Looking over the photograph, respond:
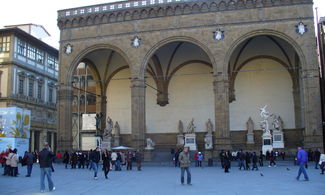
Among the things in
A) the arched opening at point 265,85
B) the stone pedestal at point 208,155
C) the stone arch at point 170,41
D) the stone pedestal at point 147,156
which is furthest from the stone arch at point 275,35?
the stone pedestal at point 147,156

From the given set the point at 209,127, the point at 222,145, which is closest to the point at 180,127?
the point at 209,127

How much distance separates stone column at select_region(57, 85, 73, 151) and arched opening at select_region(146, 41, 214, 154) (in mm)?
7171

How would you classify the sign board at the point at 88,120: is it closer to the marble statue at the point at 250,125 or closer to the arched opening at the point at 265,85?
the arched opening at the point at 265,85

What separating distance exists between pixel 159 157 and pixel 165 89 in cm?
703

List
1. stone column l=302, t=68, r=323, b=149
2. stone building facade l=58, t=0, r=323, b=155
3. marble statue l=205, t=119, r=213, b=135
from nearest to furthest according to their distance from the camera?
stone column l=302, t=68, r=323, b=149 < stone building facade l=58, t=0, r=323, b=155 < marble statue l=205, t=119, r=213, b=135

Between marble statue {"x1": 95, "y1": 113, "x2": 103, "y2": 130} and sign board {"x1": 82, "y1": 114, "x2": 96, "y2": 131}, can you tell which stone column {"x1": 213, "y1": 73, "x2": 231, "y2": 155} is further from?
sign board {"x1": 82, "y1": 114, "x2": 96, "y2": 131}

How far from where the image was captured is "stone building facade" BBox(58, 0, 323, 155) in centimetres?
2450

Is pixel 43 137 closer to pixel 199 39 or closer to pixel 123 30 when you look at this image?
pixel 123 30

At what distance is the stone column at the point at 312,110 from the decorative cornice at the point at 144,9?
503 cm

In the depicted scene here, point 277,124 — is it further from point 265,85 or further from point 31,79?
point 31,79

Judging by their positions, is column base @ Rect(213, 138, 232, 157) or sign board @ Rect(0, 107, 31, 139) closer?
column base @ Rect(213, 138, 232, 157)

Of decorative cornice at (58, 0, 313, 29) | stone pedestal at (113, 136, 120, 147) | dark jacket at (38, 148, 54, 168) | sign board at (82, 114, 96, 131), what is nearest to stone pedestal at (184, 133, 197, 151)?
stone pedestal at (113, 136, 120, 147)

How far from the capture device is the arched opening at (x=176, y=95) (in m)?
31.6

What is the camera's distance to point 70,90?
28.3 m
